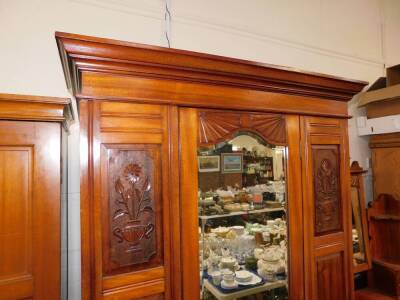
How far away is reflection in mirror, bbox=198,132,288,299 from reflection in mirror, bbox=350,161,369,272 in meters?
1.11

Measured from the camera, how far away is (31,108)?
982 mm

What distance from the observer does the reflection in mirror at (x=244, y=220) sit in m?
1.19

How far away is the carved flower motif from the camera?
0.97 metres

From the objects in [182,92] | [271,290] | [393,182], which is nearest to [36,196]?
[182,92]

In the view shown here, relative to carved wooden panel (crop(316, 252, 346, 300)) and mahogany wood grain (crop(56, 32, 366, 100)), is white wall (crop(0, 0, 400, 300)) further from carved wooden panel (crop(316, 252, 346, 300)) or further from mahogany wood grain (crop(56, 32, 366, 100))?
carved wooden panel (crop(316, 252, 346, 300))

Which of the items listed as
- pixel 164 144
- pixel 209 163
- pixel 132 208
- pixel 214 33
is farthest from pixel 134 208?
pixel 214 33

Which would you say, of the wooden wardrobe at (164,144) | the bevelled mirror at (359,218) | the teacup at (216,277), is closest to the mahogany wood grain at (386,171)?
the bevelled mirror at (359,218)

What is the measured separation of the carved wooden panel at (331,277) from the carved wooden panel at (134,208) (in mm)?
853

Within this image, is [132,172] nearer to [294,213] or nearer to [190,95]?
[190,95]

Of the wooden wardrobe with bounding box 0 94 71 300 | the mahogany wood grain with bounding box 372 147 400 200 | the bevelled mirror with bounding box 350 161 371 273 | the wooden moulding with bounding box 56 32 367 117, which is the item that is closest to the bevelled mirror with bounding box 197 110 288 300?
the wooden moulding with bounding box 56 32 367 117

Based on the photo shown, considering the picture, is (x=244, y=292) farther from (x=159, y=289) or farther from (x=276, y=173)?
(x=276, y=173)

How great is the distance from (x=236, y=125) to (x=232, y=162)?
182 mm

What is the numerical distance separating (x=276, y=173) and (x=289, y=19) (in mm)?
1613

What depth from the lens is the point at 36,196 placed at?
100cm
